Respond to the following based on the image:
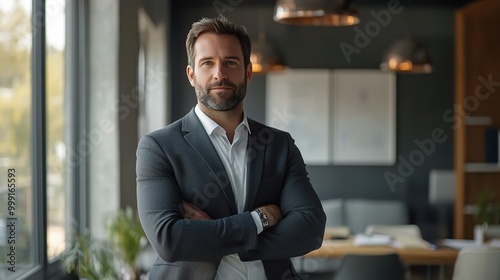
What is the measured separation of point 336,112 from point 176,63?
2.00m

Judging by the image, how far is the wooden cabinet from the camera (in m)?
8.61

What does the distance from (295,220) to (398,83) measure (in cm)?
763

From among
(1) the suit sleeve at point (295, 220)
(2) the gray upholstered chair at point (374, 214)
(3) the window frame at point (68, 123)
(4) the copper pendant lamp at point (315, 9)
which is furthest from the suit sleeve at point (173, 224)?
(2) the gray upholstered chair at point (374, 214)

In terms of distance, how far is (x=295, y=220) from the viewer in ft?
7.96

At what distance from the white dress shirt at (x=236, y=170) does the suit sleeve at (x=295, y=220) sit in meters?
0.07

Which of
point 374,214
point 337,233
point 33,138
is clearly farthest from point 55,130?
point 374,214

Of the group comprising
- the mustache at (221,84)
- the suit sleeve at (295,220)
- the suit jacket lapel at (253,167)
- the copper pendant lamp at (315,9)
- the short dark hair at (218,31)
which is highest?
the copper pendant lamp at (315,9)

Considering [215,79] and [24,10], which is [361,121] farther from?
[215,79]

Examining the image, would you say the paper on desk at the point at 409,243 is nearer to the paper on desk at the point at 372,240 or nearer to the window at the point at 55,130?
the paper on desk at the point at 372,240

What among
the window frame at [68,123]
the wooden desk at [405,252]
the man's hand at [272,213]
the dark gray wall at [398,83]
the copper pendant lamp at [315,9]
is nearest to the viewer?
the man's hand at [272,213]

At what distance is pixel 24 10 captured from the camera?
4.32 metres

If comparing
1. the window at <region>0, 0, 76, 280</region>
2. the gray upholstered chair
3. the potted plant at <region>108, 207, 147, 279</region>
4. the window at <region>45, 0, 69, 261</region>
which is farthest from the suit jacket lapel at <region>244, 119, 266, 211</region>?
the gray upholstered chair

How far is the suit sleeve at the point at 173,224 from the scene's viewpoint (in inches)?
87.5

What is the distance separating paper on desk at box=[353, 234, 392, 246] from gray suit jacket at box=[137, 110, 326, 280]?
467 centimetres
